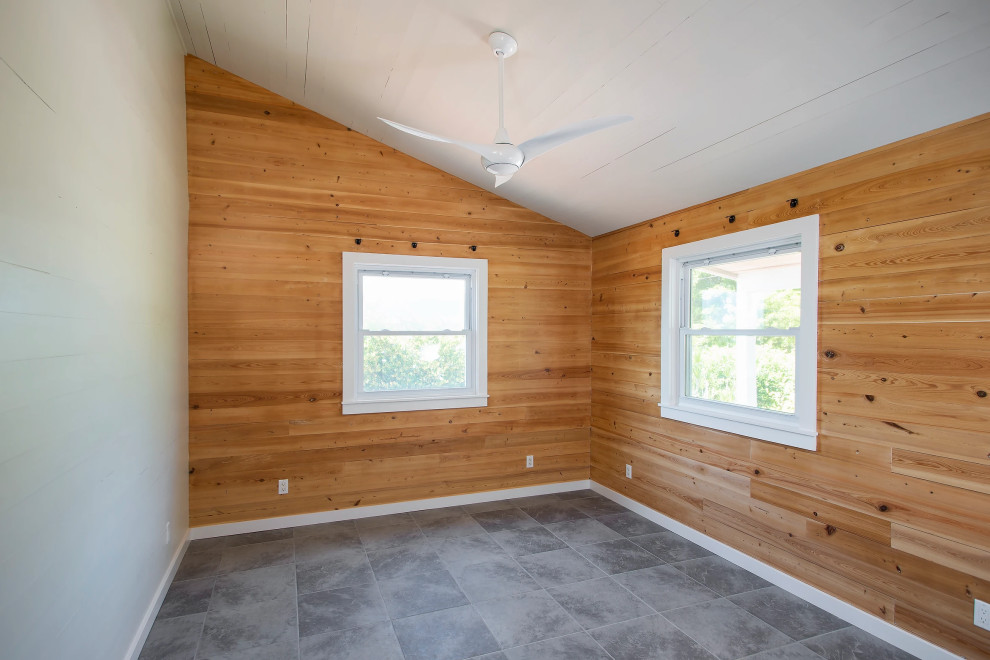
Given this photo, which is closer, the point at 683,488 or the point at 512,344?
the point at 683,488

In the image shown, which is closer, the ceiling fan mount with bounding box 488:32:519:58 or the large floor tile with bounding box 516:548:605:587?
the ceiling fan mount with bounding box 488:32:519:58

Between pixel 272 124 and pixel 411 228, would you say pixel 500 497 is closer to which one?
pixel 411 228

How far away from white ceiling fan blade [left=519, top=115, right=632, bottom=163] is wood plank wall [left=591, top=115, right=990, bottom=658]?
1.44 m

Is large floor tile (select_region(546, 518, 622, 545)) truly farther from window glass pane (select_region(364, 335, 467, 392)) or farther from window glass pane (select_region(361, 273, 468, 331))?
window glass pane (select_region(361, 273, 468, 331))

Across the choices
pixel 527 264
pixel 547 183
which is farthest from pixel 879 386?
pixel 527 264

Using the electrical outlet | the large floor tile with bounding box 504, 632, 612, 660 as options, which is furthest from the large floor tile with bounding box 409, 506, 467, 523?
the electrical outlet

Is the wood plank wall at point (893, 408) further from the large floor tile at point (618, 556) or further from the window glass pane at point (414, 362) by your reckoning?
the window glass pane at point (414, 362)

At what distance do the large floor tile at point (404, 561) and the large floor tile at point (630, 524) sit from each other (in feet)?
4.58

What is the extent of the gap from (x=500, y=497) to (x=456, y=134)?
3.02m

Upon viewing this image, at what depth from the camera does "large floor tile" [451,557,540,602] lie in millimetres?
2996

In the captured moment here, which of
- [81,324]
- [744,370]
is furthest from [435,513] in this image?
[81,324]

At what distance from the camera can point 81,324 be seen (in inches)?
70.6

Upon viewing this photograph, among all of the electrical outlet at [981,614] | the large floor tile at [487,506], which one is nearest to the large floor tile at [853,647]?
the electrical outlet at [981,614]

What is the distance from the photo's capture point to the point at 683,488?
3771mm
